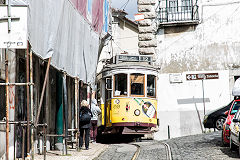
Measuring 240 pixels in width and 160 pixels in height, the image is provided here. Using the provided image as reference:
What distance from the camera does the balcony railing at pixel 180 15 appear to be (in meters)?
23.7

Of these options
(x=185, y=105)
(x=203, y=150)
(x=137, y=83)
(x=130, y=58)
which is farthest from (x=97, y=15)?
(x=203, y=150)

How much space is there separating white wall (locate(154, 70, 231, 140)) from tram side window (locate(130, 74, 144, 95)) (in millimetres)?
4785

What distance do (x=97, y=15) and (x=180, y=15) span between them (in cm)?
471

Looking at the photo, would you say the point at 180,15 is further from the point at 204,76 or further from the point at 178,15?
the point at 204,76

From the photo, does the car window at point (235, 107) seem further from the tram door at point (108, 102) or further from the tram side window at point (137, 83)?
the tram door at point (108, 102)

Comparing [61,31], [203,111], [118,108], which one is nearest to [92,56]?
[118,108]

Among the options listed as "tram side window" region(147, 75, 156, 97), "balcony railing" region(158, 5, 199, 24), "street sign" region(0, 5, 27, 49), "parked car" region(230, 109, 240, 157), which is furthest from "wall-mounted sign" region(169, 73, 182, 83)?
"street sign" region(0, 5, 27, 49)

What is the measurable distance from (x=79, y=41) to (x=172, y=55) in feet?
29.6

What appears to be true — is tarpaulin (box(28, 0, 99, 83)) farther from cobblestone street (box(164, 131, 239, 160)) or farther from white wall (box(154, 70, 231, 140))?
white wall (box(154, 70, 231, 140))

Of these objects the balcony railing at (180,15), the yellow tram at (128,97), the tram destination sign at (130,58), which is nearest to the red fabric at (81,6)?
the yellow tram at (128,97)

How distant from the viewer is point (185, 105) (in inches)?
912

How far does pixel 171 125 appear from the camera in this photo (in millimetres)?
22938

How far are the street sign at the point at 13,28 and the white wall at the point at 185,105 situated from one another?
49.8 ft

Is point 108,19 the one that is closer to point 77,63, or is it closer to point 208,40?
point 208,40
